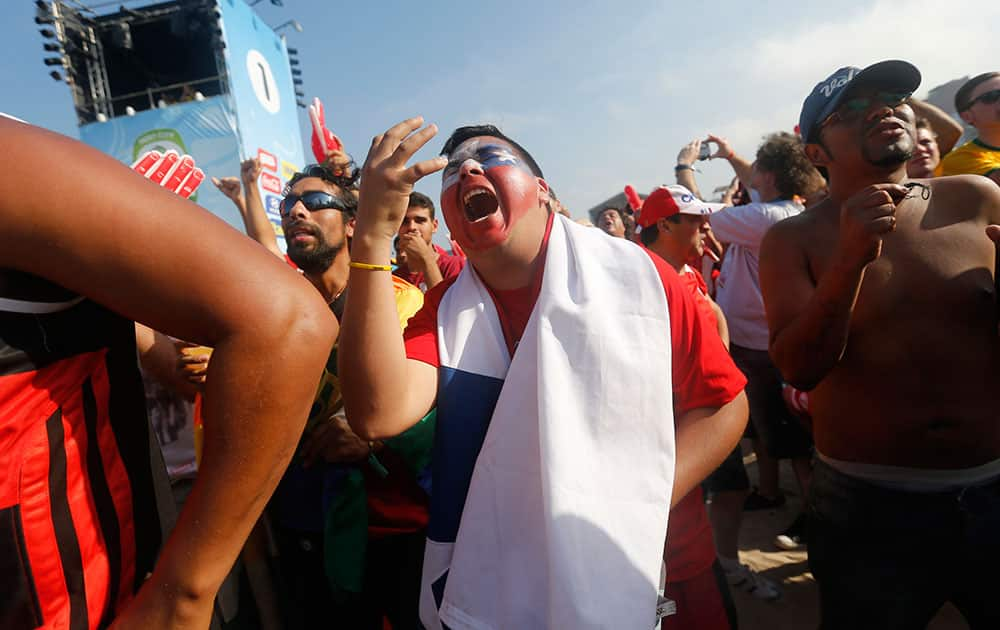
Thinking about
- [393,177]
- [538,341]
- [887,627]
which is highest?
[393,177]

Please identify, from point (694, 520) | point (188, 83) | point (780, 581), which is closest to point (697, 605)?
point (694, 520)

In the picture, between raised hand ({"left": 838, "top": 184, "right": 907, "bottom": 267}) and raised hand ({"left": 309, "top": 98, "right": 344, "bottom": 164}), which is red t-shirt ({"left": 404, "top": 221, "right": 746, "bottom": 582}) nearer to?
raised hand ({"left": 838, "top": 184, "right": 907, "bottom": 267})

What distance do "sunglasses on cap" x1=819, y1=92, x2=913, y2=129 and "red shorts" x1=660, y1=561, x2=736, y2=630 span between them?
155 centimetres

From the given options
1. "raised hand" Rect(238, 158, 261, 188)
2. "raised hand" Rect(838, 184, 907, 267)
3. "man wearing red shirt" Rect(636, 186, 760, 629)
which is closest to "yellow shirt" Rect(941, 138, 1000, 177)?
"man wearing red shirt" Rect(636, 186, 760, 629)

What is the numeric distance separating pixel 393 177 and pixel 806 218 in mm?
1506

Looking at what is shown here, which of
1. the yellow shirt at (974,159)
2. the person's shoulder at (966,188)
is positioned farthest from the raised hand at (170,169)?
the yellow shirt at (974,159)

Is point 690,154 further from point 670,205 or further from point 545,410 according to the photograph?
point 545,410

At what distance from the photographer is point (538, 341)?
4.58 feet

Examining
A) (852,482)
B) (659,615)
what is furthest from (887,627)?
(659,615)

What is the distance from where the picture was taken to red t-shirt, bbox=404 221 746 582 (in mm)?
1482

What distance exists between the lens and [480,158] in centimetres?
170

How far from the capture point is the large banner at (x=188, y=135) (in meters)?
17.6

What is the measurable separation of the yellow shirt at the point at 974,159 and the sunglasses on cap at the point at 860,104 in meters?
1.73

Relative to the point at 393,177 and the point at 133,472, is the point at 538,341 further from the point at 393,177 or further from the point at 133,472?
the point at 133,472
